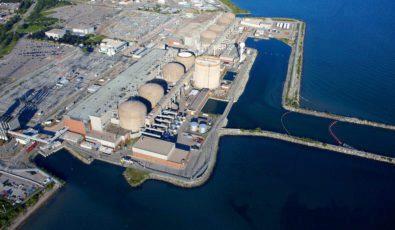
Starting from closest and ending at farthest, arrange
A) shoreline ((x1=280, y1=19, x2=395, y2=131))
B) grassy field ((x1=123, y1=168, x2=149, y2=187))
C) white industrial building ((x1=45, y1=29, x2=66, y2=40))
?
1. grassy field ((x1=123, y1=168, x2=149, y2=187))
2. shoreline ((x1=280, y1=19, x2=395, y2=131))
3. white industrial building ((x1=45, y1=29, x2=66, y2=40))

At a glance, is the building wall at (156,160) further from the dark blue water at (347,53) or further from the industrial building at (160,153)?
the dark blue water at (347,53)

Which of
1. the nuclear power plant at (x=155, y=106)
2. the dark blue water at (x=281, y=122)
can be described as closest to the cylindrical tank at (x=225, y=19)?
the nuclear power plant at (x=155, y=106)

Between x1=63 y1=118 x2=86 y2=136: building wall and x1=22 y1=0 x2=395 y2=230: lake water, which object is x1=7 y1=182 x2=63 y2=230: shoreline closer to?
x1=22 y1=0 x2=395 y2=230: lake water

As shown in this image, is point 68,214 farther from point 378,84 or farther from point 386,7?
point 386,7

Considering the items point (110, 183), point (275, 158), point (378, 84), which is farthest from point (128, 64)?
point (378, 84)

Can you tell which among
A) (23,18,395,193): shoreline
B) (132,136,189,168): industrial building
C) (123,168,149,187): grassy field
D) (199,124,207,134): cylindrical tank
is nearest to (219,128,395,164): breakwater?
(23,18,395,193): shoreline

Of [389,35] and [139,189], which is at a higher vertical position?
[389,35]

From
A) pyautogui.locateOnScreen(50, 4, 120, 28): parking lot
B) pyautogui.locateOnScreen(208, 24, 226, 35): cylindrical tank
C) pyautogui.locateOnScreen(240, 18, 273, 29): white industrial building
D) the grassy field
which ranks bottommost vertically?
the grassy field
